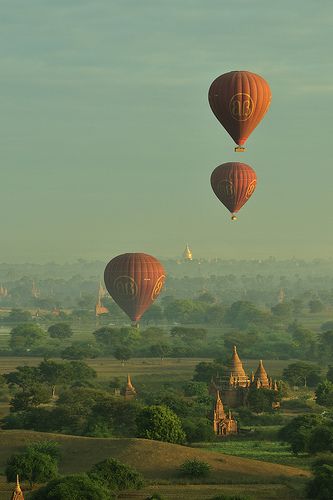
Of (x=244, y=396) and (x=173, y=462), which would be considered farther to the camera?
(x=244, y=396)

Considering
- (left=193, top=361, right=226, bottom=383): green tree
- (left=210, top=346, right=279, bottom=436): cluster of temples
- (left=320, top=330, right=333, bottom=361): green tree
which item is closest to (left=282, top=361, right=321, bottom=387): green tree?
(left=193, top=361, right=226, bottom=383): green tree

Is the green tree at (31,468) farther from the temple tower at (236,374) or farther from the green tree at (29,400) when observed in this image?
the temple tower at (236,374)

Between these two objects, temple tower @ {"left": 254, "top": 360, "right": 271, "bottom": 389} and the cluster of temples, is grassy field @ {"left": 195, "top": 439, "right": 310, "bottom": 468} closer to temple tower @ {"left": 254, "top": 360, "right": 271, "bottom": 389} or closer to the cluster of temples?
the cluster of temples

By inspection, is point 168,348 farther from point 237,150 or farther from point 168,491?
point 168,491

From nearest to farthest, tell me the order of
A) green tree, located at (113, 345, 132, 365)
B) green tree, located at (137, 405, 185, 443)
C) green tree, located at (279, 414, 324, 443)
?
green tree, located at (137, 405, 185, 443), green tree, located at (279, 414, 324, 443), green tree, located at (113, 345, 132, 365)

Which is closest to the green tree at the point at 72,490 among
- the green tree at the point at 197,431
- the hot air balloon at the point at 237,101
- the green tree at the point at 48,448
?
the green tree at the point at 48,448

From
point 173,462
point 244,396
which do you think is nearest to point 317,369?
point 244,396
